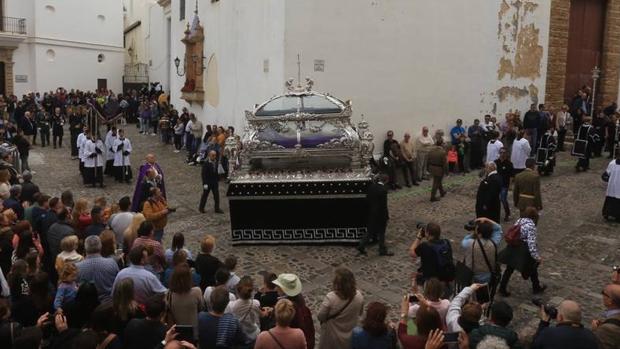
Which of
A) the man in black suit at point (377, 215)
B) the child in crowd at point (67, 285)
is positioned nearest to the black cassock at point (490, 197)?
the man in black suit at point (377, 215)

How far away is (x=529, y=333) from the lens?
491 centimetres

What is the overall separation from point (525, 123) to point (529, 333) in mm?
14322

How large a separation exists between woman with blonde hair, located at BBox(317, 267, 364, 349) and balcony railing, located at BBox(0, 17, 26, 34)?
30347 mm

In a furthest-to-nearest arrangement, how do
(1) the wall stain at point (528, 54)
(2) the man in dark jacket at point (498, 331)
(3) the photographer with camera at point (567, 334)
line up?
1. (1) the wall stain at point (528, 54)
2. (2) the man in dark jacket at point (498, 331)
3. (3) the photographer with camera at point (567, 334)

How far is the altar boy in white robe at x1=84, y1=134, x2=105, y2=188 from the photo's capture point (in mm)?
15750

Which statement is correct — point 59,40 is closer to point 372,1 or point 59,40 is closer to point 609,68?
point 372,1

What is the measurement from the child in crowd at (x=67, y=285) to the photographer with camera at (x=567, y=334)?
3.92 m

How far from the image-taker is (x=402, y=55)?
1658 cm

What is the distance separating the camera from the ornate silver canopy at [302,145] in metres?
11.4

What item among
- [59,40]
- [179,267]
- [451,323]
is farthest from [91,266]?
[59,40]

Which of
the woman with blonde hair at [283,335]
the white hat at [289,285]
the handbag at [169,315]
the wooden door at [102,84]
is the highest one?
the wooden door at [102,84]

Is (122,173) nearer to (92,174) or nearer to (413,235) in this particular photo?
(92,174)

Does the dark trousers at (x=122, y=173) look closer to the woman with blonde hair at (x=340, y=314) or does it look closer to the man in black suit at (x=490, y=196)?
the man in black suit at (x=490, y=196)

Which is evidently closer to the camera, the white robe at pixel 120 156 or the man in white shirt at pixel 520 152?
the man in white shirt at pixel 520 152
